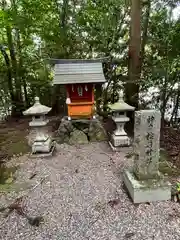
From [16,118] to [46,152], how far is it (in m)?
5.08

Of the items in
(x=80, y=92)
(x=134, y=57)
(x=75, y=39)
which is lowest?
(x=80, y=92)

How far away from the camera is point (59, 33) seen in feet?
26.5

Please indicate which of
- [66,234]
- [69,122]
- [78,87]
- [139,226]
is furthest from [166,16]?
[66,234]

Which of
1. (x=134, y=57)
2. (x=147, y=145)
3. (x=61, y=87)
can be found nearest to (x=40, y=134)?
(x=147, y=145)

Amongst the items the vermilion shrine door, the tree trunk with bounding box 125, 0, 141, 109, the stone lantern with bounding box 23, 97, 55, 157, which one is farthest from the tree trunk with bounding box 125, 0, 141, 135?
the stone lantern with bounding box 23, 97, 55, 157

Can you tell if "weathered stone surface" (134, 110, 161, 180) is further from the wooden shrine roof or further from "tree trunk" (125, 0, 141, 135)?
"tree trunk" (125, 0, 141, 135)

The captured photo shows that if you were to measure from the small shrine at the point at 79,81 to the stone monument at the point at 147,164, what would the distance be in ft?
9.06

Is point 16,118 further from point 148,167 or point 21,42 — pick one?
point 148,167

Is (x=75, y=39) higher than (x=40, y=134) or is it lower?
higher

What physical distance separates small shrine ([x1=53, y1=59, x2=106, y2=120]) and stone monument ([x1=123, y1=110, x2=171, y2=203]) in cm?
276

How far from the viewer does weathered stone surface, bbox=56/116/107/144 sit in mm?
6062

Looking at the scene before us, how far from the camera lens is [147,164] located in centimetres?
340

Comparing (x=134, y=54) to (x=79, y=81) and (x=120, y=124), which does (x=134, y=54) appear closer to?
(x=79, y=81)

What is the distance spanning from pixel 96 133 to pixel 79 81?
5.15ft
